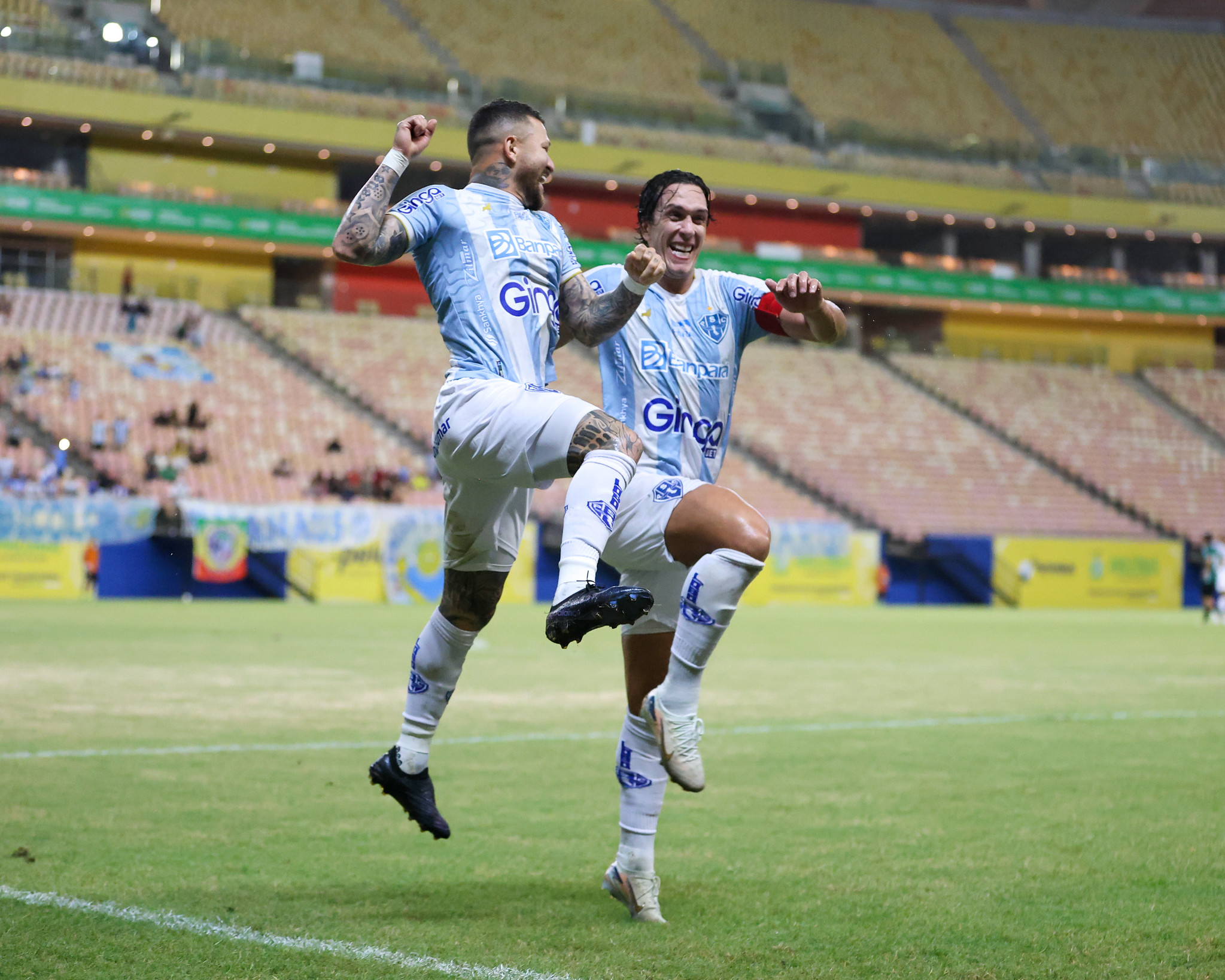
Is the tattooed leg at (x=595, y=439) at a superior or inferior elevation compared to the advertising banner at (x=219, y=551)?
superior

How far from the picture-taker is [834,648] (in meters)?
18.8

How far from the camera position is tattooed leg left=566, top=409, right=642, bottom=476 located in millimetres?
4684

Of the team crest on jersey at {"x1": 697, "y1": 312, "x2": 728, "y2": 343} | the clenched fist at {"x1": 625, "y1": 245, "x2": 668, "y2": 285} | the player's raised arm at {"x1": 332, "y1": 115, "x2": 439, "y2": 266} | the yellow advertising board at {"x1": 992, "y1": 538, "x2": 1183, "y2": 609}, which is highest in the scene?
the player's raised arm at {"x1": 332, "y1": 115, "x2": 439, "y2": 266}

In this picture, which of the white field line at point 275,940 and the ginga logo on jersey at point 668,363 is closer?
the white field line at point 275,940

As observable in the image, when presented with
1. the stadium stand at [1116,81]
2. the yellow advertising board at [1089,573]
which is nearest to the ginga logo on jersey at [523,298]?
the yellow advertising board at [1089,573]

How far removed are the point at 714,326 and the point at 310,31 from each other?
142ft

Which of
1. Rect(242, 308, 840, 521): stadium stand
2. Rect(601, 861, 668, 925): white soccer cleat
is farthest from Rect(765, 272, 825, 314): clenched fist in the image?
Rect(242, 308, 840, 521): stadium stand

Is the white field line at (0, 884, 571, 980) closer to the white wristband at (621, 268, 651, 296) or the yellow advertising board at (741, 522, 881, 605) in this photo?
the white wristband at (621, 268, 651, 296)

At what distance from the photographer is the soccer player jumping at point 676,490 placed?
5.01 meters

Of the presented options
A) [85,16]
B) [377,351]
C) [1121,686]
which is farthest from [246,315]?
[1121,686]

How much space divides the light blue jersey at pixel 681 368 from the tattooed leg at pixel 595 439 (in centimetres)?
78

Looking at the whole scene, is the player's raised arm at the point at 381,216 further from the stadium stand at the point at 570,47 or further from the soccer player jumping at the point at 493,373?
the stadium stand at the point at 570,47

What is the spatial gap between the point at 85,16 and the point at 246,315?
1139 cm

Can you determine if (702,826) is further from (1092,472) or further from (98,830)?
(1092,472)
